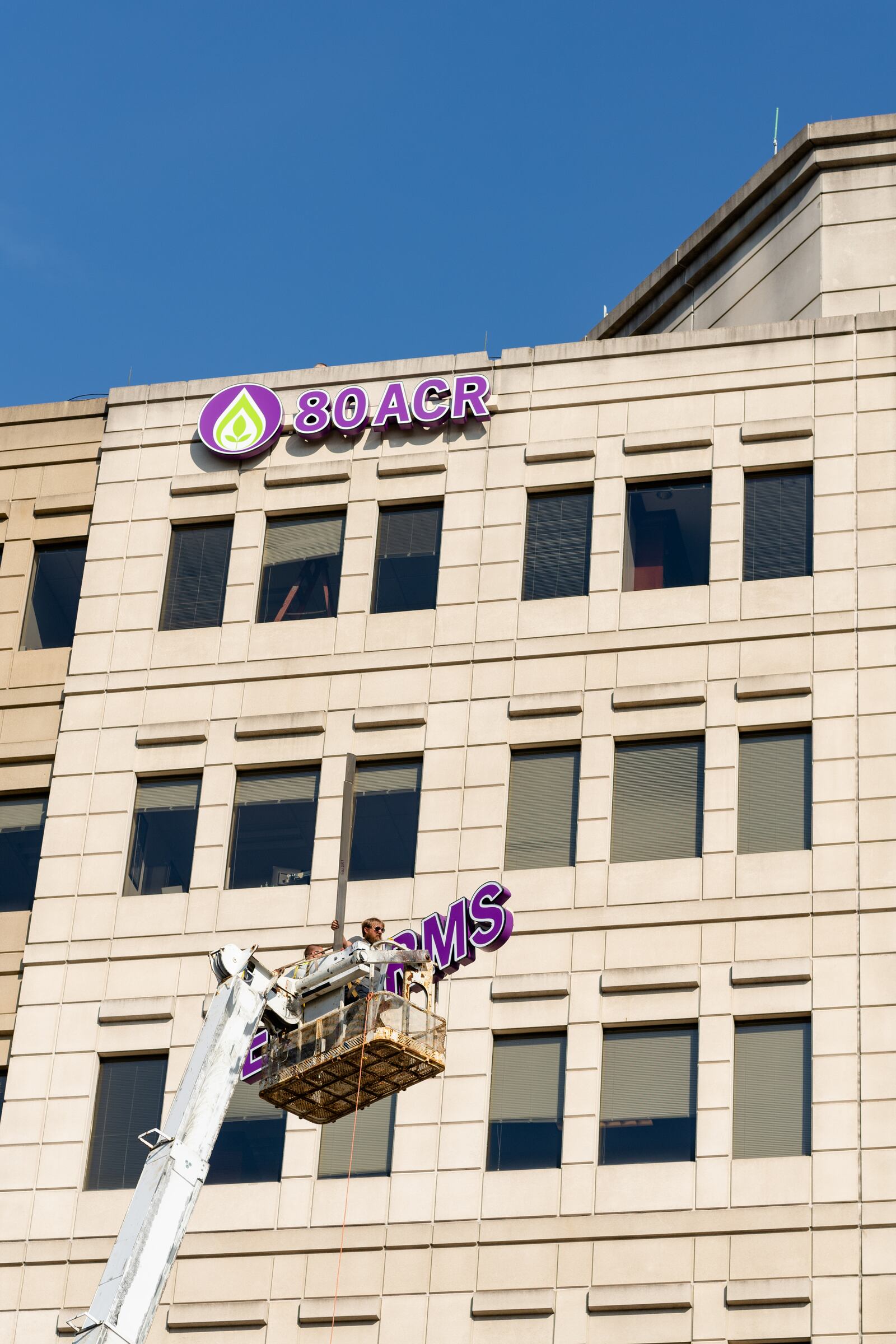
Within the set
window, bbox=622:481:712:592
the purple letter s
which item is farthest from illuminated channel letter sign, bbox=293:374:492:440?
the purple letter s

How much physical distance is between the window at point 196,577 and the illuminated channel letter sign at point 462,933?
10810 mm

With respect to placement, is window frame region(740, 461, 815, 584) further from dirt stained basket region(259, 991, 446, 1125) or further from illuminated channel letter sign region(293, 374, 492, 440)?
dirt stained basket region(259, 991, 446, 1125)

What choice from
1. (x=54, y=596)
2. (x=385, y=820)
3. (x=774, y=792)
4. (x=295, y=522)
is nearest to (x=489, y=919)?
(x=385, y=820)

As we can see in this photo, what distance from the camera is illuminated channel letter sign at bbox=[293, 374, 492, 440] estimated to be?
53969mm

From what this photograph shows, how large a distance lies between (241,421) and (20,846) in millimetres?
11447

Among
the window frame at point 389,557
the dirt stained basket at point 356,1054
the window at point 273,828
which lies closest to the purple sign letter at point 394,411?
the window frame at point 389,557

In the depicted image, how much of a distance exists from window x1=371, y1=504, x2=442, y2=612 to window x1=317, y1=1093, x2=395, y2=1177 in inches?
461

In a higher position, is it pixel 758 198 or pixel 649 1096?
pixel 758 198

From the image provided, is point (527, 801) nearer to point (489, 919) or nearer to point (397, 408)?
point (489, 919)

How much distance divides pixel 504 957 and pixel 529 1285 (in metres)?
6.80

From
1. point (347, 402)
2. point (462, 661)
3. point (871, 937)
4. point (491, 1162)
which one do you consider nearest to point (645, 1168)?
point (491, 1162)

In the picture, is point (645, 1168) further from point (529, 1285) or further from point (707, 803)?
point (707, 803)

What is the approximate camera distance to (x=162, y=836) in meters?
51.0

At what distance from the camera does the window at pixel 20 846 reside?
169 feet
